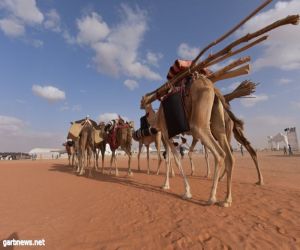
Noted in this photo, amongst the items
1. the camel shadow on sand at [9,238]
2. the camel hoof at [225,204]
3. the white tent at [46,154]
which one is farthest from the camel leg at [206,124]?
the white tent at [46,154]

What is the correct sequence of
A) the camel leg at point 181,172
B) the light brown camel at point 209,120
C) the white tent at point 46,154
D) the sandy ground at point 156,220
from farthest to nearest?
the white tent at point 46,154 → the camel leg at point 181,172 → the light brown camel at point 209,120 → the sandy ground at point 156,220

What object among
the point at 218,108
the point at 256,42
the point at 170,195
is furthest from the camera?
the point at 170,195

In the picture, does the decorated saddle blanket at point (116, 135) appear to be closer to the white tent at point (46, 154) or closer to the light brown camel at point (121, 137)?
the light brown camel at point (121, 137)

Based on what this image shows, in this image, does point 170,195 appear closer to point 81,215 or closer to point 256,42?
point 81,215

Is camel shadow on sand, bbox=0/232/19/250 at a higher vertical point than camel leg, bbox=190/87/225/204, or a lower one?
lower

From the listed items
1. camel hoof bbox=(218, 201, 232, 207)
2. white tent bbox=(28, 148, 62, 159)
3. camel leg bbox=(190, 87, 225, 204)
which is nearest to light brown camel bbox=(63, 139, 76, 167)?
camel leg bbox=(190, 87, 225, 204)

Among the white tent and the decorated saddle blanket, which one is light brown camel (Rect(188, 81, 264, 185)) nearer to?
the decorated saddle blanket

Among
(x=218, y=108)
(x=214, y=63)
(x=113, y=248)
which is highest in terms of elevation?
(x=214, y=63)

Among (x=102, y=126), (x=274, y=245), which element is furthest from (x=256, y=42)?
(x=102, y=126)

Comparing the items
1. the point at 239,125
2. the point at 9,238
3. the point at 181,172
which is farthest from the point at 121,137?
the point at 9,238

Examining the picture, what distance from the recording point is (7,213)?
680 cm

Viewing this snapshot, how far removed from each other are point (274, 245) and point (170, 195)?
3830mm

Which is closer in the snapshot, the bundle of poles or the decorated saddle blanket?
the bundle of poles

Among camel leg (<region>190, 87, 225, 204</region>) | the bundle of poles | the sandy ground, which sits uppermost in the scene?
the bundle of poles
